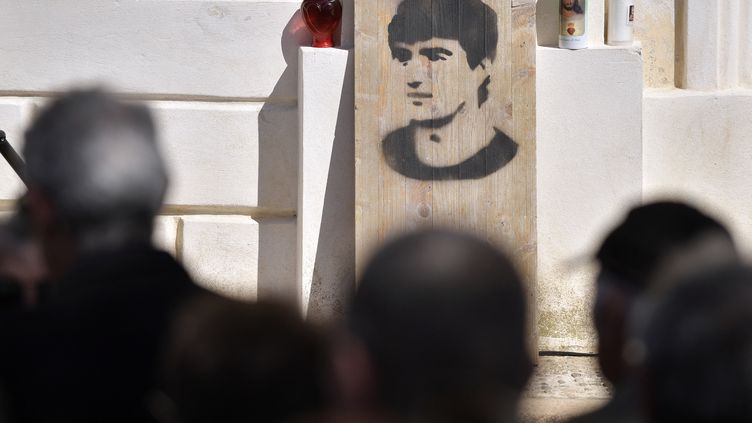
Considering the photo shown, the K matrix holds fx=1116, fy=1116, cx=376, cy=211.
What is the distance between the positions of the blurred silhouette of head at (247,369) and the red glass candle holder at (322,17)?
148 inches

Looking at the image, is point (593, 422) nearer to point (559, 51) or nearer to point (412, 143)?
point (412, 143)

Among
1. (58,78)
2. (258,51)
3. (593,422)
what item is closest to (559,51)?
(258,51)

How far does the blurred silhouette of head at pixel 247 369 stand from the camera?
5.16ft

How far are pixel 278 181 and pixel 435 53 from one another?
1.04 m

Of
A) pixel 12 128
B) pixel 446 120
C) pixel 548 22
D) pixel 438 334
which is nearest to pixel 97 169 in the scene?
pixel 438 334

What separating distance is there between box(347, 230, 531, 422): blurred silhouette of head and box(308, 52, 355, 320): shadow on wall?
150 inches

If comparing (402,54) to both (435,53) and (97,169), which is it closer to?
(435,53)

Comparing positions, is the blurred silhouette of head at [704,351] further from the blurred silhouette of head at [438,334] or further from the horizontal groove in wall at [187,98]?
the horizontal groove in wall at [187,98]

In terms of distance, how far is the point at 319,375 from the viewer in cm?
161

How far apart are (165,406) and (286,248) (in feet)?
12.3

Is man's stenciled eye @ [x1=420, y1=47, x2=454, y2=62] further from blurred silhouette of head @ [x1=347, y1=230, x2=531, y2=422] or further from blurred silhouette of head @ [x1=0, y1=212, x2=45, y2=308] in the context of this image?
blurred silhouette of head @ [x1=347, y1=230, x2=531, y2=422]

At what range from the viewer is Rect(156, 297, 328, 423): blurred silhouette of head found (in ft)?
5.16

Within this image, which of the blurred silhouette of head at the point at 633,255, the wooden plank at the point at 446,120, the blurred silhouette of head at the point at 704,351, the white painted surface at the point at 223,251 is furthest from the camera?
the white painted surface at the point at 223,251

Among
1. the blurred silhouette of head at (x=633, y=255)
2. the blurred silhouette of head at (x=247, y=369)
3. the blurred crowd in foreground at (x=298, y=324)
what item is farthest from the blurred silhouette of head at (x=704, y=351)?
the blurred silhouette of head at (x=633, y=255)
